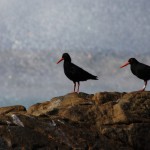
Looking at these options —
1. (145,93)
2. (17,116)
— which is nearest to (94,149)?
(17,116)

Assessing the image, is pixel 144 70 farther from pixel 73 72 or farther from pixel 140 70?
pixel 73 72

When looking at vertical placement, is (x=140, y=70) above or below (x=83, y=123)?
above

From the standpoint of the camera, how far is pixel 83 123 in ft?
60.2

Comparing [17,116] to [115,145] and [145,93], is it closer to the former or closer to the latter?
[115,145]

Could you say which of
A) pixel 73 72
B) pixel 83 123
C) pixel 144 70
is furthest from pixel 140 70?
pixel 83 123

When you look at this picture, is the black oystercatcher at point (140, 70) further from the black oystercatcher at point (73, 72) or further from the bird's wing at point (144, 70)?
the black oystercatcher at point (73, 72)

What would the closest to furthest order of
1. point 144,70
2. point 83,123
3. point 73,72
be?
point 83,123 < point 144,70 < point 73,72

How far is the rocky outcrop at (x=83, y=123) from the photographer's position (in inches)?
647

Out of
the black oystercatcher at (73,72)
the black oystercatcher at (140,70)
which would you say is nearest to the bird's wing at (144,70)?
the black oystercatcher at (140,70)

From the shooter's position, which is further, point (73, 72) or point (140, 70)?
point (73, 72)

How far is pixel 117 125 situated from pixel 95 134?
160cm

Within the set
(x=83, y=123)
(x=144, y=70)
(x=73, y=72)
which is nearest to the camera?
(x=83, y=123)

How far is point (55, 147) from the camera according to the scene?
16.5 m

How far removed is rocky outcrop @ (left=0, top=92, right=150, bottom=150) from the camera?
1644 centimetres
